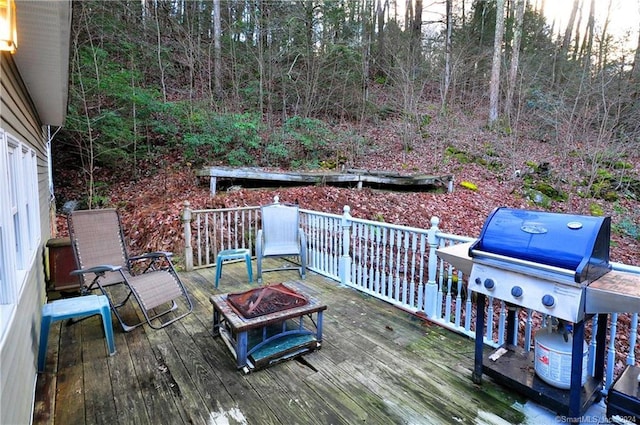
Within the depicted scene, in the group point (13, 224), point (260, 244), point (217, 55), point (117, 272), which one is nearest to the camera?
point (13, 224)

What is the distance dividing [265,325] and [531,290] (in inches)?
73.6

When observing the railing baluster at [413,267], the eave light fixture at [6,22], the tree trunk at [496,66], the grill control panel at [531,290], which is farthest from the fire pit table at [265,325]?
the tree trunk at [496,66]

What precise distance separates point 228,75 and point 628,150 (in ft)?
43.3

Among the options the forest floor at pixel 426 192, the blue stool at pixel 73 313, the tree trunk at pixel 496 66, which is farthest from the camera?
the tree trunk at pixel 496 66

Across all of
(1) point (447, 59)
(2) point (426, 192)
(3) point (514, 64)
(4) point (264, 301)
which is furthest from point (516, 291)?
(3) point (514, 64)

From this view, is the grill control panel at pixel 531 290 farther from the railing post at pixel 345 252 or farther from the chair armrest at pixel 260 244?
the chair armrest at pixel 260 244

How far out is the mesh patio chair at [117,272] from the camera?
3.33m

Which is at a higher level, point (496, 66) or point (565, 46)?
point (565, 46)

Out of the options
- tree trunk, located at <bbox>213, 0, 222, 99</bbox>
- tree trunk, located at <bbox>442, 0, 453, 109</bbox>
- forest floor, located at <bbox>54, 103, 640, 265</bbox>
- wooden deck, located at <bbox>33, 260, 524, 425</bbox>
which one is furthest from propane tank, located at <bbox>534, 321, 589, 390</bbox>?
tree trunk, located at <bbox>213, 0, 222, 99</bbox>

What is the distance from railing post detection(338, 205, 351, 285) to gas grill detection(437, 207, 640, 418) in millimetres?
2046

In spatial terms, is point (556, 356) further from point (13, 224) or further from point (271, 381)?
point (13, 224)

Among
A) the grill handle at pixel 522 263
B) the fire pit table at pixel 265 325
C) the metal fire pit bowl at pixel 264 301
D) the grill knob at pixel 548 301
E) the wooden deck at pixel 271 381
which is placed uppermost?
the grill handle at pixel 522 263

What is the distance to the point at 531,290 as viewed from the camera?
2053 millimetres

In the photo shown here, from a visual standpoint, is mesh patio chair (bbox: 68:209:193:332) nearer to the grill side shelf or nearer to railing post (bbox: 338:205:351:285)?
railing post (bbox: 338:205:351:285)
